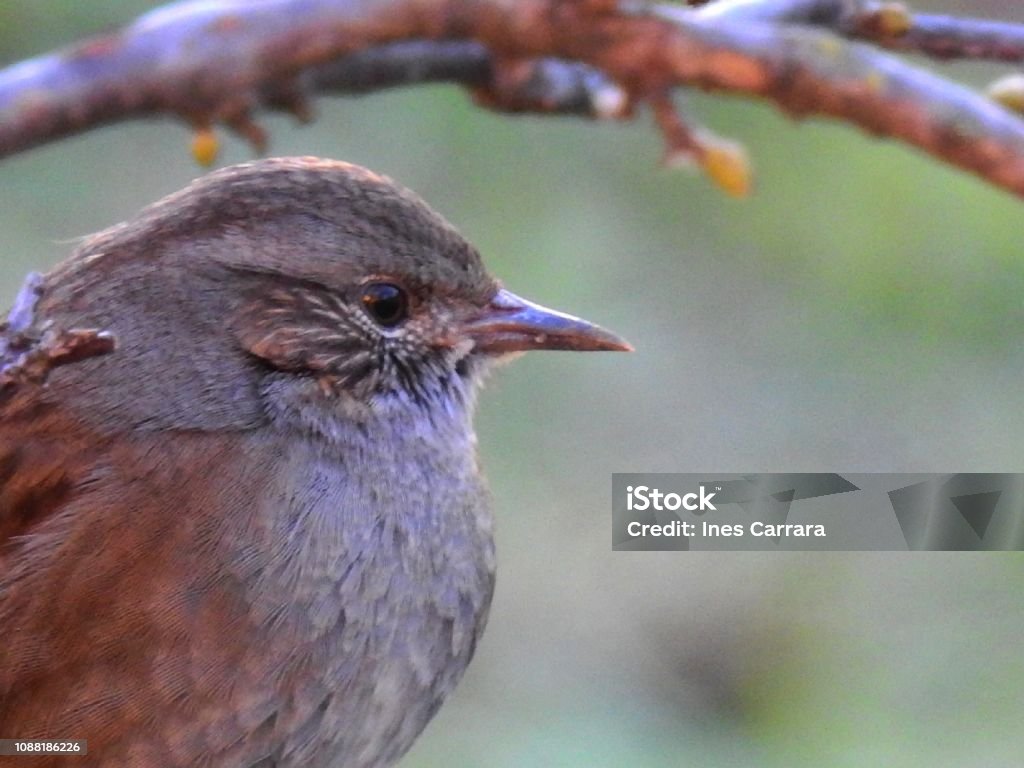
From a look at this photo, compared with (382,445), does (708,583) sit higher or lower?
higher

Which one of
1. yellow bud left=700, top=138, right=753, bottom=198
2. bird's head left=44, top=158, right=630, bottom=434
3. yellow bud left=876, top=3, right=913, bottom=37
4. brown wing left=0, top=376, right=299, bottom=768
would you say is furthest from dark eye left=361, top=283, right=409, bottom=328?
yellow bud left=876, top=3, right=913, bottom=37

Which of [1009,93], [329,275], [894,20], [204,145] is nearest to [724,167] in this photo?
[894,20]

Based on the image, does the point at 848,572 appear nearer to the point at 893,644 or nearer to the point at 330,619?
the point at 893,644

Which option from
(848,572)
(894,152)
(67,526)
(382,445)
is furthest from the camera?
(894,152)

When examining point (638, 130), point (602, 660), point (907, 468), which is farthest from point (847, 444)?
point (638, 130)

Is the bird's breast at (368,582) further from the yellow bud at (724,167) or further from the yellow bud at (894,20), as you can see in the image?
the yellow bud at (894,20)

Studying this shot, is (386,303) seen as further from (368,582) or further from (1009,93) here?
(1009,93)
